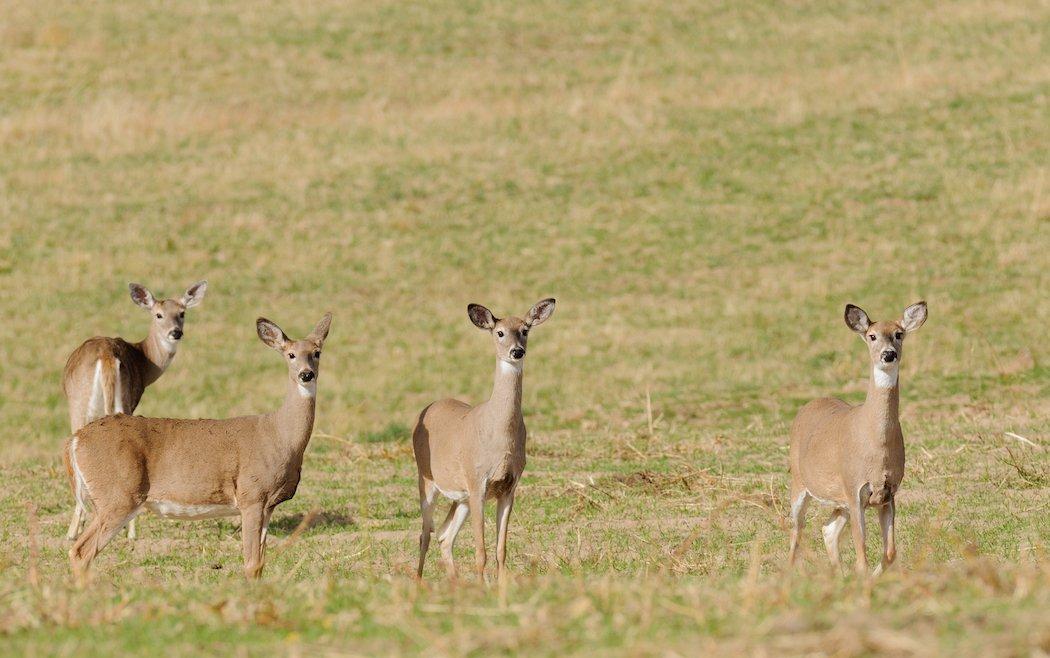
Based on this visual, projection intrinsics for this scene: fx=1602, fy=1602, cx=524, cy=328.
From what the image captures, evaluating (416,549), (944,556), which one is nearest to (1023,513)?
(944,556)

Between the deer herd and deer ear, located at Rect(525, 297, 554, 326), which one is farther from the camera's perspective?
deer ear, located at Rect(525, 297, 554, 326)

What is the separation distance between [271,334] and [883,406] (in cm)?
460

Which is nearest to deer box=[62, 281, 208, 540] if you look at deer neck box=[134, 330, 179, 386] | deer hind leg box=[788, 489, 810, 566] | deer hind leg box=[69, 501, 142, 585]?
deer neck box=[134, 330, 179, 386]

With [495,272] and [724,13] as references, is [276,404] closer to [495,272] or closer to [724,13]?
[495,272]

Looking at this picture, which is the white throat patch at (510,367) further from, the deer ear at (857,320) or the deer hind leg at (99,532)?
the deer hind leg at (99,532)

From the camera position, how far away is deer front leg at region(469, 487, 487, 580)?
1098 centimetres

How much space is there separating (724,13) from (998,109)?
9815mm

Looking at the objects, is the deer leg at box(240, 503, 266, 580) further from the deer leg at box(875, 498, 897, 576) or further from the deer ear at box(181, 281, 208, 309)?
the deer ear at box(181, 281, 208, 309)

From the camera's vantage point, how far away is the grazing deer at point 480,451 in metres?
11.3

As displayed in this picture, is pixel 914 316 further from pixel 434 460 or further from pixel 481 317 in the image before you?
pixel 434 460

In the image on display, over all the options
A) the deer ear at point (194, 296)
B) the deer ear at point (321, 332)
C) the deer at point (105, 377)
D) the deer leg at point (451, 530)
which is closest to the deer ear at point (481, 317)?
the deer ear at point (321, 332)

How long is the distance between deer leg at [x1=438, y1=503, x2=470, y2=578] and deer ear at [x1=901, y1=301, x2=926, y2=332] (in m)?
3.63

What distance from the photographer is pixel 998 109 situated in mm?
32312

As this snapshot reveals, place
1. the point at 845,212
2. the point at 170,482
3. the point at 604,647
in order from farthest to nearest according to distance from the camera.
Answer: the point at 845,212, the point at 170,482, the point at 604,647
